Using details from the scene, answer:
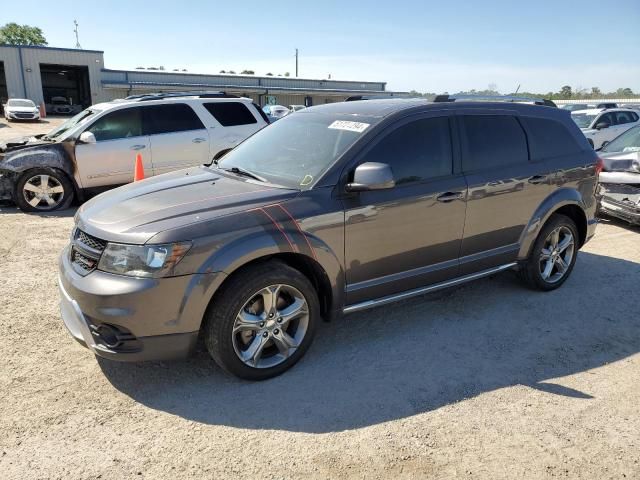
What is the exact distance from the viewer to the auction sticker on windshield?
3.83m

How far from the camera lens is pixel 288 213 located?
335 centimetres

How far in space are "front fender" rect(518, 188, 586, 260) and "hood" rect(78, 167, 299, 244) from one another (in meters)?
2.44

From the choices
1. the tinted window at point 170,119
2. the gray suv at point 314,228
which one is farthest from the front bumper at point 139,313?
the tinted window at point 170,119

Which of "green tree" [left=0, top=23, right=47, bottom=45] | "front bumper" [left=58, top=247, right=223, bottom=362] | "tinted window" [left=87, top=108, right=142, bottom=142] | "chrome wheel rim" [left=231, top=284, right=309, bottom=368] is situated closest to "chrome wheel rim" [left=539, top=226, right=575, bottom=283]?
"chrome wheel rim" [left=231, top=284, right=309, bottom=368]

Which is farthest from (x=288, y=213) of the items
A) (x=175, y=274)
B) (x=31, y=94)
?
(x=31, y=94)

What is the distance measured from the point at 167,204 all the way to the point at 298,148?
120 cm

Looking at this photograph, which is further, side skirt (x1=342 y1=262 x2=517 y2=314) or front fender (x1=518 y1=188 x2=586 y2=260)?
front fender (x1=518 y1=188 x2=586 y2=260)

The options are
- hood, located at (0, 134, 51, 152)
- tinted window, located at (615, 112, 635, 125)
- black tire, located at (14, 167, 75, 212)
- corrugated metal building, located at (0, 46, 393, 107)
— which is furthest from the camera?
corrugated metal building, located at (0, 46, 393, 107)

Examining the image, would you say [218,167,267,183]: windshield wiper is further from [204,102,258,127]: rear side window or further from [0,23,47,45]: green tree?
[0,23,47,45]: green tree

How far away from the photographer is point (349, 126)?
12.9ft

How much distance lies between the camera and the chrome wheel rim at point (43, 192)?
8047 mm

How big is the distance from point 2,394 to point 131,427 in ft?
3.18

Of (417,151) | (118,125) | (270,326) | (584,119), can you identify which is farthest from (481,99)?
(584,119)

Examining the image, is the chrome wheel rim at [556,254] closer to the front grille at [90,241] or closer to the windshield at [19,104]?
the front grille at [90,241]
